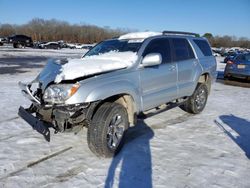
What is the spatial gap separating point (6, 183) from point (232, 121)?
→ 4989 millimetres

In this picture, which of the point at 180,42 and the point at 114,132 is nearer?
the point at 114,132

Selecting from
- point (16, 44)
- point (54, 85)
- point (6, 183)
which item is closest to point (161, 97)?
point (54, 85)

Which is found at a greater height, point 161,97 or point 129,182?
point 161,97

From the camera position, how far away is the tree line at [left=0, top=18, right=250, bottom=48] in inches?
3311

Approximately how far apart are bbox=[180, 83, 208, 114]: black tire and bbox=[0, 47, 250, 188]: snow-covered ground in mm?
527

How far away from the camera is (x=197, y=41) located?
22.4 feet

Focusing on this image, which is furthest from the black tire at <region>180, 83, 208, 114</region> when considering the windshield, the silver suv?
the windshield

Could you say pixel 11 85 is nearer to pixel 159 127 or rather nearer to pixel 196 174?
pixel 159 127

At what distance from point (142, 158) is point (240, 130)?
2645 mm

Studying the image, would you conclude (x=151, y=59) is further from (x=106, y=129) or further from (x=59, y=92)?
(x=59, y=92)

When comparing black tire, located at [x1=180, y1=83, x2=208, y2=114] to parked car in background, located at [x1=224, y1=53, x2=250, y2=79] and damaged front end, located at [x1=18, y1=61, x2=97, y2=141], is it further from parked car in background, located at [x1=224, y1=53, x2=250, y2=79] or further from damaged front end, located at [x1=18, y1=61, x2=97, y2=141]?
parked car in background, located at [x1=224, y1=53, x2=250, y2=79]

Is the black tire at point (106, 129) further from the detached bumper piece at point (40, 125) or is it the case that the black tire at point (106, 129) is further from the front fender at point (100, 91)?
the detached bumper piece at point (40, 125)

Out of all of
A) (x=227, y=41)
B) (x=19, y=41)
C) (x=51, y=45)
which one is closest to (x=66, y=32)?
(x=51, y=45)

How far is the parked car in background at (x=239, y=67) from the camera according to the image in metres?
12.8
